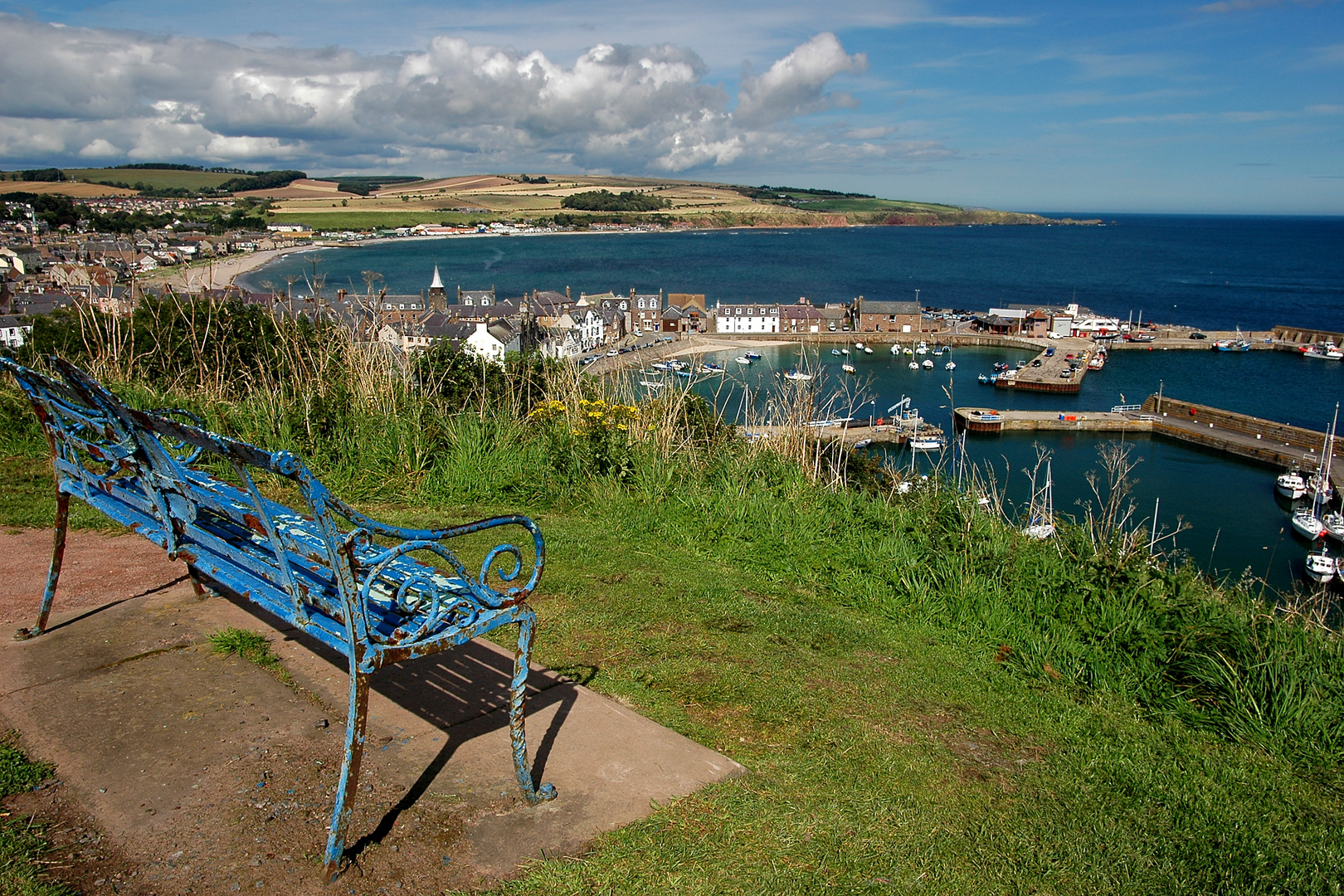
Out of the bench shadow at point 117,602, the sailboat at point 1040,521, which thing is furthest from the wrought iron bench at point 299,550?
the sailboat at point 1040,521

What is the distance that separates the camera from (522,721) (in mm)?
2609

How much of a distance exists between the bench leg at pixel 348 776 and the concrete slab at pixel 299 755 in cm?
9

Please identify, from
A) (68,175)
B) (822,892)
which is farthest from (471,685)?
(68,175)

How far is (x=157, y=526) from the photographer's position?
3348 mm

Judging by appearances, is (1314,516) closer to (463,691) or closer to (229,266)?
(463,691)

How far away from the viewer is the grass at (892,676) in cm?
253

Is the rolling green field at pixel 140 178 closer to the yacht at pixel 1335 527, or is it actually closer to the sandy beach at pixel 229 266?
the sandy beach at pixel 229 266

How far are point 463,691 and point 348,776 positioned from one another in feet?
3.61

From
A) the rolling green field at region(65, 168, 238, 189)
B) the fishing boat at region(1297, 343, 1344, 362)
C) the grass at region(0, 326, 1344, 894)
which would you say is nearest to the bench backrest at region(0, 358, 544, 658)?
the grass at region(0, 326, 1344, 894)

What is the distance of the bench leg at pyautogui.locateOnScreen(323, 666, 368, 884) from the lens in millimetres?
2236

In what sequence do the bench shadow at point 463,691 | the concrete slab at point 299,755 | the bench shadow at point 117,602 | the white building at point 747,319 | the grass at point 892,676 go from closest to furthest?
the concrete slab at point 299,755 < the grass at point 892,676 < the bench shadow at point 463,691 < the bench shadow at point 117,602 < the white building at point 747,319

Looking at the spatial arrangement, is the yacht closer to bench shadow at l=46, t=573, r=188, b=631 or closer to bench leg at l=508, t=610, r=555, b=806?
bench leg at l=508, t=610, r=555, b=806

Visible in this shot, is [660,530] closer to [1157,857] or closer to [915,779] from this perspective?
[915,779]

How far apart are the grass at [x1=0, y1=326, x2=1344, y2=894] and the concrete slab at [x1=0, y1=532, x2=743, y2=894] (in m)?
0.19
